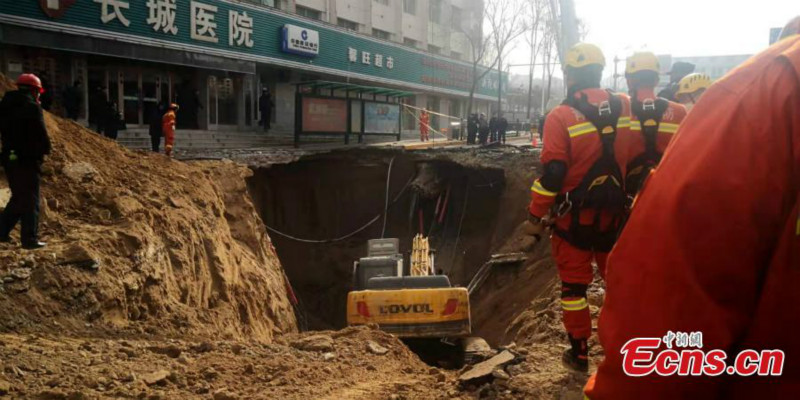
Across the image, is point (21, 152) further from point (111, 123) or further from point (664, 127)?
point (111, 123)

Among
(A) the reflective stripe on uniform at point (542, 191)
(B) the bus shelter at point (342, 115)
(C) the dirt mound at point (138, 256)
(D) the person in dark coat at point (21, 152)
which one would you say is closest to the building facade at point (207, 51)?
(B) the bus shelter at point (342, 115)

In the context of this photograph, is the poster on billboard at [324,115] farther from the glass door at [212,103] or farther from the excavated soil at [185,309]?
the excavated soil at [185,309]

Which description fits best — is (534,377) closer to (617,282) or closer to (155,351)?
(155,351)

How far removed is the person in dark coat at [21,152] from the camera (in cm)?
596

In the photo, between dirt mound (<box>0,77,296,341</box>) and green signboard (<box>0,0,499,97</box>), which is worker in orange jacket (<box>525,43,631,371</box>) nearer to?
dirt mound (<box>0,77,296,341</box>)

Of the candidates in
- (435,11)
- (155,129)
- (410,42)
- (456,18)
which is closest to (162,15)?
(155,129)

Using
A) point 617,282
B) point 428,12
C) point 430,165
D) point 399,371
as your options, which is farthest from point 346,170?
point 428,12

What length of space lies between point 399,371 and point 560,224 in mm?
1732

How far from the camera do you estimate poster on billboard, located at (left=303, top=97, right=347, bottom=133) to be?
19.7 metres

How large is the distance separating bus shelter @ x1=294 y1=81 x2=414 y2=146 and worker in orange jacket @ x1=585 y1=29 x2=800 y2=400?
18.6 metres

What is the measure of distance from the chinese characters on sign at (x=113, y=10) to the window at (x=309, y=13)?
407 inches

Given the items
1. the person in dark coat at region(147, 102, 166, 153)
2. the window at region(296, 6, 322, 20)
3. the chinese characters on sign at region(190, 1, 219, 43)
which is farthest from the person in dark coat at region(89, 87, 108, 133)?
the window at region(296, 6, 322, 20)

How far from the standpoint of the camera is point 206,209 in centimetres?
895

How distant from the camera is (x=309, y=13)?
28.3 metres
